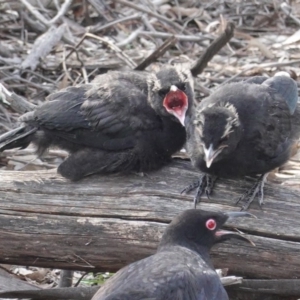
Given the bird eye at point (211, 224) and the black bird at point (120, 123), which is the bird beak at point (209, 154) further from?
the black bird at point (120, 123)

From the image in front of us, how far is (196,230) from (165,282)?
66 centimetres

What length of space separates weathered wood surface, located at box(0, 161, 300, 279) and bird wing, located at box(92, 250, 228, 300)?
2.07 feet

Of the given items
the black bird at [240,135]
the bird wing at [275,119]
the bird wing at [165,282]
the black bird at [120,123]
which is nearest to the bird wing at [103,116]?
the black bird at [120,123]

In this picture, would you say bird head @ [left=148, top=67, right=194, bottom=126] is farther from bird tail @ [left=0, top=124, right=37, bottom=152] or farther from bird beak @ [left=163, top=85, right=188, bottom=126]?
bird tail @ [left=0, top=124, right=37, bottom=152]

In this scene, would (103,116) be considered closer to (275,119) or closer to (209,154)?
(209,154)

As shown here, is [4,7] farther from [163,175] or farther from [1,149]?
[163,175]

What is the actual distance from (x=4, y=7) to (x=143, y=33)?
1.78 m

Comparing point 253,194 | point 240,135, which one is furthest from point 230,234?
point 240,135

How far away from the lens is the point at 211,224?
18.6 ft

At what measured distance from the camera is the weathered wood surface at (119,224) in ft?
19.4

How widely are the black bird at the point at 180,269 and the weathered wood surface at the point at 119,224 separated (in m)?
0.28

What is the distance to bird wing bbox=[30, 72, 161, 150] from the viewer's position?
6.40m

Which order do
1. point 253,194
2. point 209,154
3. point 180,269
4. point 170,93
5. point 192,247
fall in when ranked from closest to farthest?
point 180,269
point 192,247
point 209,154
point 253,194
point 170,93

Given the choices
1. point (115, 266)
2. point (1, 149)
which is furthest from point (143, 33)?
point (115, 266)
